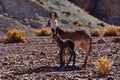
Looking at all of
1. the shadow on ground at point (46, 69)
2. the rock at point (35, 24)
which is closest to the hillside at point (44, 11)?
the rock at point (35, 24)

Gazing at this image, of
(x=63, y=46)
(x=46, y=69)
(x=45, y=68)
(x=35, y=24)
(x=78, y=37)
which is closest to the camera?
(x=46, y=69)

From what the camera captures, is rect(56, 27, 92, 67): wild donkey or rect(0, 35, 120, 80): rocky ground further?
rect(56, 27, 92, 67): wild donkey

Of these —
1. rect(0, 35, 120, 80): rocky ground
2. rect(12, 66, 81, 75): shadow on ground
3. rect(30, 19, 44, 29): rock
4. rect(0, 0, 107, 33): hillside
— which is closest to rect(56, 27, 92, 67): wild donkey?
rect(0, 35, 120, 80): rocky ground

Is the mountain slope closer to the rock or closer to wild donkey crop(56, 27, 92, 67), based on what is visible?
the rock

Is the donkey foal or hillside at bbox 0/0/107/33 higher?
the donkey foal

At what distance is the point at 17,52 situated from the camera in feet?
70.4

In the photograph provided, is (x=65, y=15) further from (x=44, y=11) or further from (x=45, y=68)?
(x=45, y=68)

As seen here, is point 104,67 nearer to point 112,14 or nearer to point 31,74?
point 31,74

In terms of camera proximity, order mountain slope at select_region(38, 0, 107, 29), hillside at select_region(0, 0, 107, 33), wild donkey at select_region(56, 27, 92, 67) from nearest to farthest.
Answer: wild donkey at select_region(56, 27, 92, 67) → hillside at select_region(0, 0, 107, 33) → mountain slope at select_region(38, 0, 107, 29)

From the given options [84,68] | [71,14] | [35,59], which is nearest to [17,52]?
[35,59]

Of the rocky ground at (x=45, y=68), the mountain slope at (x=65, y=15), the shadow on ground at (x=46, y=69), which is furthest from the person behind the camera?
the mountain slope at (x=65, y=15)

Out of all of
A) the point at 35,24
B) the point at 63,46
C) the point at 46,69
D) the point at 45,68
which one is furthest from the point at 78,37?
the point at 35,24

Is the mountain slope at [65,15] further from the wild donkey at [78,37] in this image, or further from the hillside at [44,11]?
the wild donkey at [78,37]

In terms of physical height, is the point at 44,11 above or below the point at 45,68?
below
